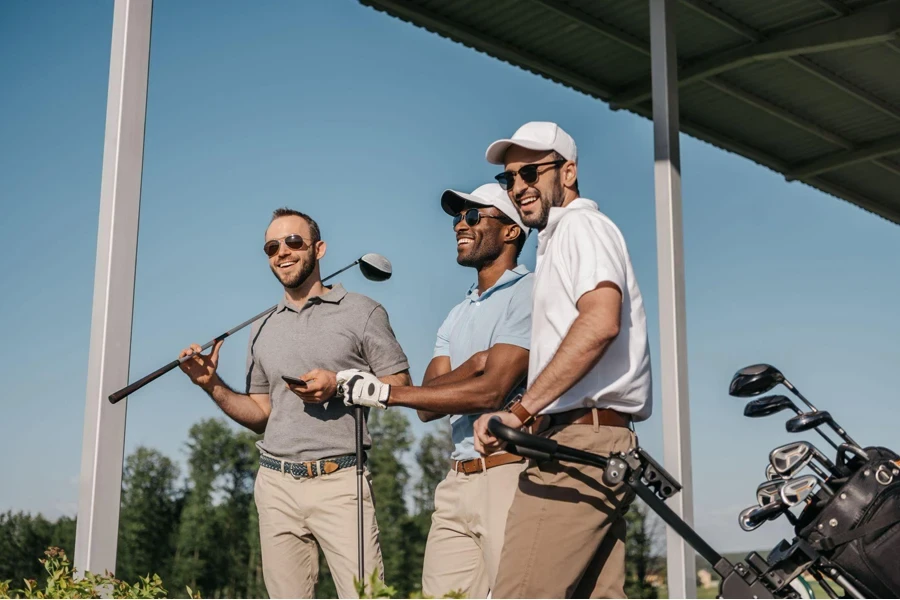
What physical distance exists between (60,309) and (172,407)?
10.1 meters

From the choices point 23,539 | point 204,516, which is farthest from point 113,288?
point 204,516

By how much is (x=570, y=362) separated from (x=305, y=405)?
1.52 meters

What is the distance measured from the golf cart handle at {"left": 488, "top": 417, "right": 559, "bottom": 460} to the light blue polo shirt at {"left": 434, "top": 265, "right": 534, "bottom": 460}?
42.5 inches

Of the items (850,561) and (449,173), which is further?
(449,173)

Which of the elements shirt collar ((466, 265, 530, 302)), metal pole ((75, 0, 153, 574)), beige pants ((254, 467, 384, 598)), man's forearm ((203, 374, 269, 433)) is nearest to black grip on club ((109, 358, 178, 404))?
metal pole ((75, 0, 153, 574))

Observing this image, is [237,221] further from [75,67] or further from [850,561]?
[850,561]

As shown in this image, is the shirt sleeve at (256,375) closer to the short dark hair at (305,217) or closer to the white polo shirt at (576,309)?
the short dark hair at (305,217)

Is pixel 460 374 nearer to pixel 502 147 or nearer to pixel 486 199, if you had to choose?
pixel 486 199

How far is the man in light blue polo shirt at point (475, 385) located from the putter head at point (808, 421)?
0.86 meters

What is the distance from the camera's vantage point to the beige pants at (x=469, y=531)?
345 cm

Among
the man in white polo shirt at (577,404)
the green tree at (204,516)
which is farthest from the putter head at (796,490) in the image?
the green tree at (204,516)

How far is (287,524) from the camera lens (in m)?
3.83

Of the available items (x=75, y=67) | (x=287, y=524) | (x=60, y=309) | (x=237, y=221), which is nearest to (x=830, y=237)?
(x=287, y=524)

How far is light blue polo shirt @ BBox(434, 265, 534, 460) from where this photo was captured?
3471 mm
